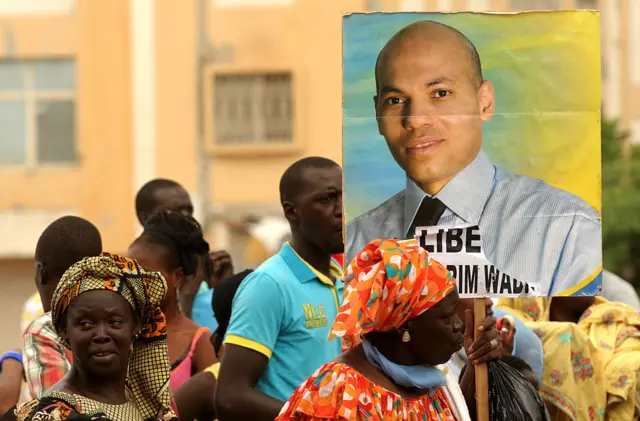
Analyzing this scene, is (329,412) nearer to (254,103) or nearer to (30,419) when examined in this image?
(30,419)

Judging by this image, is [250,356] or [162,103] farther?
[162,103]

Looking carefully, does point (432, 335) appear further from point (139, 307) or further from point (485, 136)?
point (485, 136)

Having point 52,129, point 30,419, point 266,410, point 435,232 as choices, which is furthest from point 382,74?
point 52,129

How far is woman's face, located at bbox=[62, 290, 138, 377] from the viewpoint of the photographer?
4652 millimetres

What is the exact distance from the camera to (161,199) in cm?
820

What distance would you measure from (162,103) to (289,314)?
1959cm

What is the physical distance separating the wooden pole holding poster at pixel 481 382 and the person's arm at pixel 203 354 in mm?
1564

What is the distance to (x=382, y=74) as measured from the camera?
5.54 meters

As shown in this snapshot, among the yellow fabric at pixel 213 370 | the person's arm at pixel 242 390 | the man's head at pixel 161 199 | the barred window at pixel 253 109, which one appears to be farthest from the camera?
the barred window at pixel 253 109

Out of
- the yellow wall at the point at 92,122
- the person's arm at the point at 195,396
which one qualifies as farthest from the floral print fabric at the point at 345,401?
the yellow wall at the point at 92,122

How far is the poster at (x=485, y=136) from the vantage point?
18.1ft

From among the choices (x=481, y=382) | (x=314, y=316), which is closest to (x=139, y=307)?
(x=314, y=316)

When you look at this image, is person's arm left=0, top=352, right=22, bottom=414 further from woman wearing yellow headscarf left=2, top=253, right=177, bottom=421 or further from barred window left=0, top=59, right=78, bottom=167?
barred window left=0, top=59, right=78, bottom=167

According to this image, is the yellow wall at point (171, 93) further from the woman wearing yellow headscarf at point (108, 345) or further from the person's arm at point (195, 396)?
the woman wearing yellow headscarf at point (108, 345)
